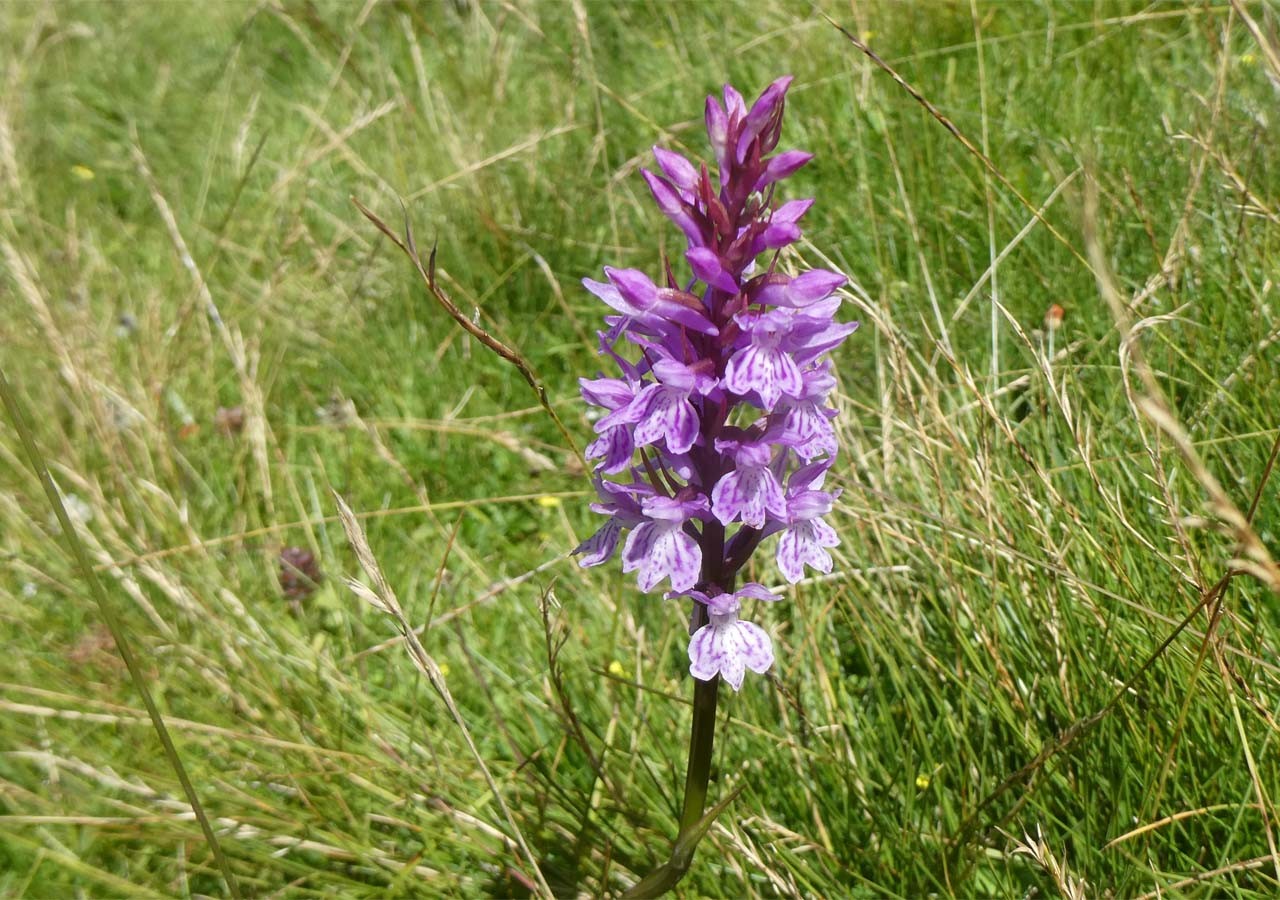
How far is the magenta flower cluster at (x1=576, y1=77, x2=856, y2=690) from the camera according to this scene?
129 centimetres

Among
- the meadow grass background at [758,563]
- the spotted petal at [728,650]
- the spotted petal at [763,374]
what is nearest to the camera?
the spotted petal at [763,374]

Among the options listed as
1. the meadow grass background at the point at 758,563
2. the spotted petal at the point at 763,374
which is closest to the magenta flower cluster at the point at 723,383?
the spotted petal at the point at 763,374

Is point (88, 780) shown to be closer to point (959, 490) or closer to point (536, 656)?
point (536, 656)

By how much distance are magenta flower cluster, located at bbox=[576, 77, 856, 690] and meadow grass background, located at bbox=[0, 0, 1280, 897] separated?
35 cm

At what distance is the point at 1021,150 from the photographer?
129 inches

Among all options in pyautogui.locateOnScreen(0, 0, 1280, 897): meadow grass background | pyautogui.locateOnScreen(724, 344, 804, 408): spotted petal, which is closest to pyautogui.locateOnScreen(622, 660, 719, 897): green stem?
pyautogui.locateOnScreen(0, 0, 1280, 897): meadow grass background

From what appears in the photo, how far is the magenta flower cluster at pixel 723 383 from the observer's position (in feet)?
4.23

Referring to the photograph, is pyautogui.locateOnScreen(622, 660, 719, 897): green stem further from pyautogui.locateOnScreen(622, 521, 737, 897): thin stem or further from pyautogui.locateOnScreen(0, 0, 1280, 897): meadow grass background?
pyautogui.locateOnScreen(0, 0, 1280, 897): meadow grass background

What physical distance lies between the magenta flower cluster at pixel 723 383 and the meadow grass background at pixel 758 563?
35cm

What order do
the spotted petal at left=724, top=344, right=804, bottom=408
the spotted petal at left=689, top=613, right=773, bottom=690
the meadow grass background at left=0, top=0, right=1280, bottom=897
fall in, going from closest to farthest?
the spotted petal at left=724, top=344, right=804, bottom=408 < the spotted petal at left=689, top=613, right=773, bottom=690 < the meadow grass background at left=0, top=0, right=1280, bottom=897

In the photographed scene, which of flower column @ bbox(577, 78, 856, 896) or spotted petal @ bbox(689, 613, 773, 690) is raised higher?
A: flower column @ bbox(577, 78, 856, 896)

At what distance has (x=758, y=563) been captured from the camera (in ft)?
8.38

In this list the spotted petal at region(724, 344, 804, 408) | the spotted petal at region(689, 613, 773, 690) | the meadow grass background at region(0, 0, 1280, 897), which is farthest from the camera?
the meadow grass background at region(0, 0, 1280, 897)

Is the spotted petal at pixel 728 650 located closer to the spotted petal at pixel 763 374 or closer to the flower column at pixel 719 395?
the flower column at pixel 719 395
